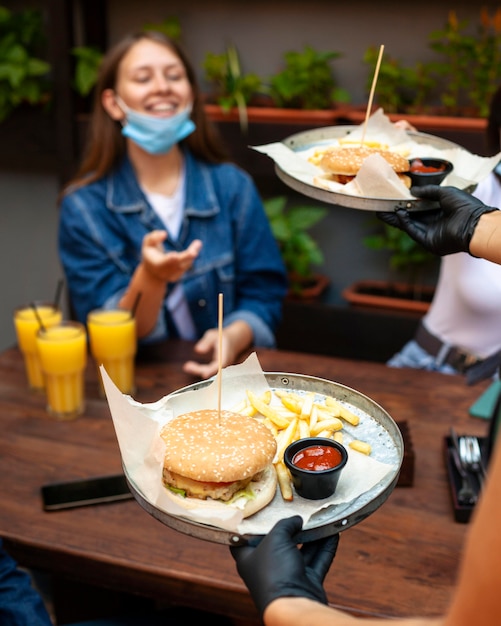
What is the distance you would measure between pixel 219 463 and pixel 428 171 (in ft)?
2.52

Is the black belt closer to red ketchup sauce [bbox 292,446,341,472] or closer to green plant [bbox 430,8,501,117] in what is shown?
green plant [bbox 430,8,501,117]

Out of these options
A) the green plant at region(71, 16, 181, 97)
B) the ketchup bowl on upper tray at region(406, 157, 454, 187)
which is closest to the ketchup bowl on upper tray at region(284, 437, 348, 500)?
the ketchup bowl on upper tray at region(406, 157, 454, 187)

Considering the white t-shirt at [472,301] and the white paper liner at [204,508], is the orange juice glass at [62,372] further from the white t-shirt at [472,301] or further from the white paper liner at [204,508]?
the white t-shirt at [472,301]

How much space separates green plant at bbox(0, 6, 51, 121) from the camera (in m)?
3.46

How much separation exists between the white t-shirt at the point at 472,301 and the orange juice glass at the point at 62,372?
49.2 inches

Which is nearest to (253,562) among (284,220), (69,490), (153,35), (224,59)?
(69,490)

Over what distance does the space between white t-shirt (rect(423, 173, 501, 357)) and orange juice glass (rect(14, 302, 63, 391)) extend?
50.8 inches

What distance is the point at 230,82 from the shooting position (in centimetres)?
338

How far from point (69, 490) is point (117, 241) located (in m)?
1.23

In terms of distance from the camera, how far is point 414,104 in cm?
342

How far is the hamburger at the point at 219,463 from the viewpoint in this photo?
943 mm

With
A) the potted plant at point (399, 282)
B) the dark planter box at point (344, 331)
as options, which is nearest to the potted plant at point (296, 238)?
the dark planter box at point (344, 331)

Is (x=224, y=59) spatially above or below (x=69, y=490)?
above

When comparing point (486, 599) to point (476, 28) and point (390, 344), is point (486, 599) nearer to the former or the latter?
point (390, 344)
